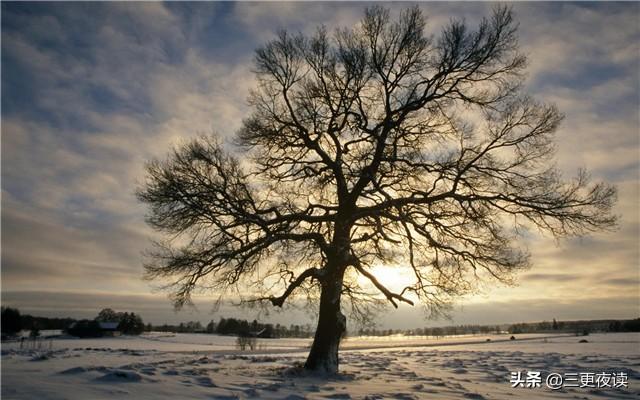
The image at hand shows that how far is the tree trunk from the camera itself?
1320cm

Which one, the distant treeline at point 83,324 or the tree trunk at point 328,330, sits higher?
the tree trunk at point 328,330

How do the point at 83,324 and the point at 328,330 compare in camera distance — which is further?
the point at 83,324

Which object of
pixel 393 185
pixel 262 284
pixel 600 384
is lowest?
pixel 600 384

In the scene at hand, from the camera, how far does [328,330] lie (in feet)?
44.4

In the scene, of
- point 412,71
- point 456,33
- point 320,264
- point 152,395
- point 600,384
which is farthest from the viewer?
point 320,264

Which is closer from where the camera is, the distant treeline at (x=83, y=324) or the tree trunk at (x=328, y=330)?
the tree trunk at (x=328, y=330)

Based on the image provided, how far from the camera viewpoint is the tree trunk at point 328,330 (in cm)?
1320

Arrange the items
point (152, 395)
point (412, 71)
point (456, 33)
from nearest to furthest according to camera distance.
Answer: point (152, 395), point (456, 33), point (412, 71)

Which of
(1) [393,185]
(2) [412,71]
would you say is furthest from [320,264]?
(2) [412,71]

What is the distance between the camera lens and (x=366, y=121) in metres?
14.6

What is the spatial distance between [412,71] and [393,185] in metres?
3.70

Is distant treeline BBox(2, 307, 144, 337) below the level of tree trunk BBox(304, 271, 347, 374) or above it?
below

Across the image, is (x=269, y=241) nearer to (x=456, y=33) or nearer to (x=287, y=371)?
(x=287, y=371)

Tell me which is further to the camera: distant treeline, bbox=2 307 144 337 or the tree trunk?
distant treeline, bbox=2 307 144 337
